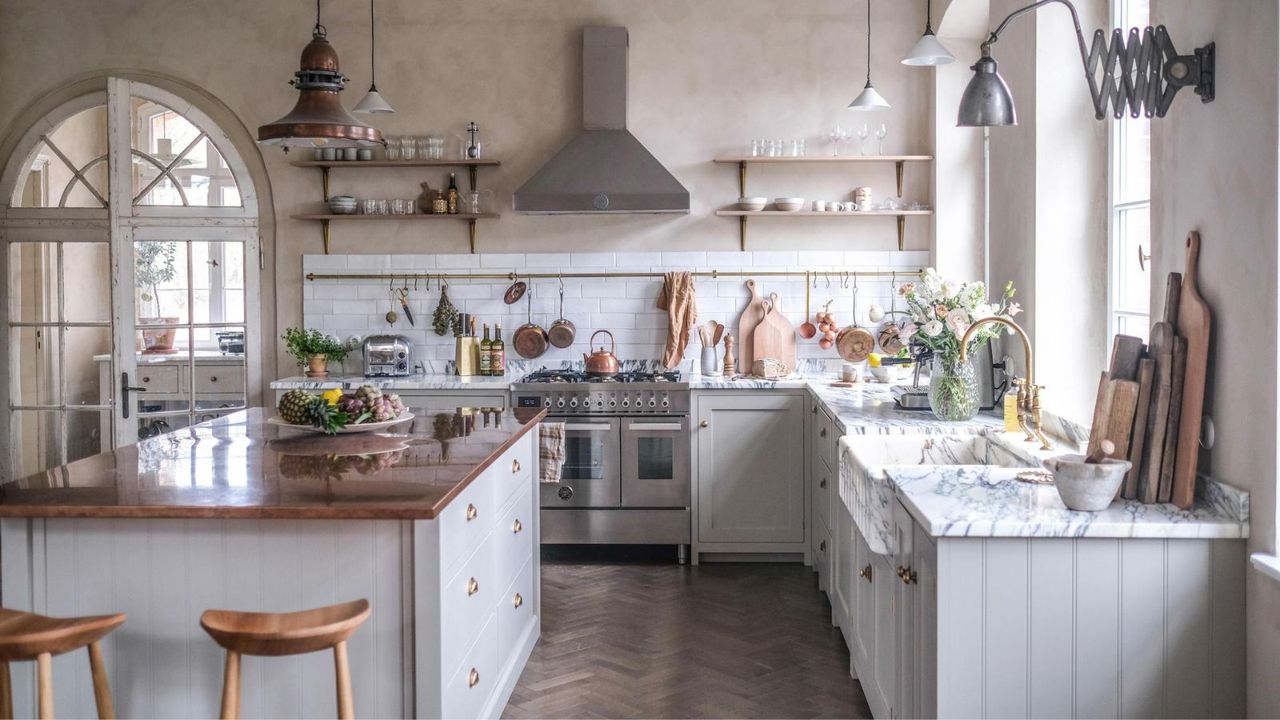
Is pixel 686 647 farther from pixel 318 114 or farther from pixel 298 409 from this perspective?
pixel 318 114

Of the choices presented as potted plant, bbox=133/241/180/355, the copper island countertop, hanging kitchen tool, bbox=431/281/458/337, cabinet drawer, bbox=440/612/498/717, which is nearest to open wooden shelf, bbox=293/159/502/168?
hanging kitchen tool, bbox=431/281/458/337

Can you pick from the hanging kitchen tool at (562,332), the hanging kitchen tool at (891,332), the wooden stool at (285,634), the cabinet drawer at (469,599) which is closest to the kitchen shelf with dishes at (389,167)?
the hanging kitchen tool at (562,332)

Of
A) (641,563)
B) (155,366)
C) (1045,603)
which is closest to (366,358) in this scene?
(155,366)

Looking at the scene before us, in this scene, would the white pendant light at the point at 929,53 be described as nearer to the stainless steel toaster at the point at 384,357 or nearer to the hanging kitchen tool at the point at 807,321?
the hanging kitchen tool at the point at 807,321

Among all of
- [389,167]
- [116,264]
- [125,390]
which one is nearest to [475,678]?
[389,167]

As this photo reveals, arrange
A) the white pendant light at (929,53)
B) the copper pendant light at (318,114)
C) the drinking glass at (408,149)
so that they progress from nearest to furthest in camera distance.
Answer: the copper pendant light at (318,114) → the white pendant light at (929,53) → the drinking glass at (408,149)

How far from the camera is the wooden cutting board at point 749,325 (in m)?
6.44

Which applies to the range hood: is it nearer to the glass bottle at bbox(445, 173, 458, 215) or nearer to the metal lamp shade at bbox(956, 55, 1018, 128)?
the glass bottle at bbox(445, 173, 458, 215)

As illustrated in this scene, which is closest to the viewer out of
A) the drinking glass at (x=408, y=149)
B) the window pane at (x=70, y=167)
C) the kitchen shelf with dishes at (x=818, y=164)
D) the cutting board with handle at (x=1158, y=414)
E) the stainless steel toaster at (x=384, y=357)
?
the cutting board with handle at (x=1158, y=414)

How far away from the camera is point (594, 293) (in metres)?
6.50

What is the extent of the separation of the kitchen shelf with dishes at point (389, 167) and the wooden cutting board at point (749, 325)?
1.63 metres

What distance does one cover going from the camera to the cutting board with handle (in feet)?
8.96

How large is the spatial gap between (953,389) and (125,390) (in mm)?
5028

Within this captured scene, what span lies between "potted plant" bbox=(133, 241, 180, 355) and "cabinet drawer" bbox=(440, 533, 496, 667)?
12.7 ft
